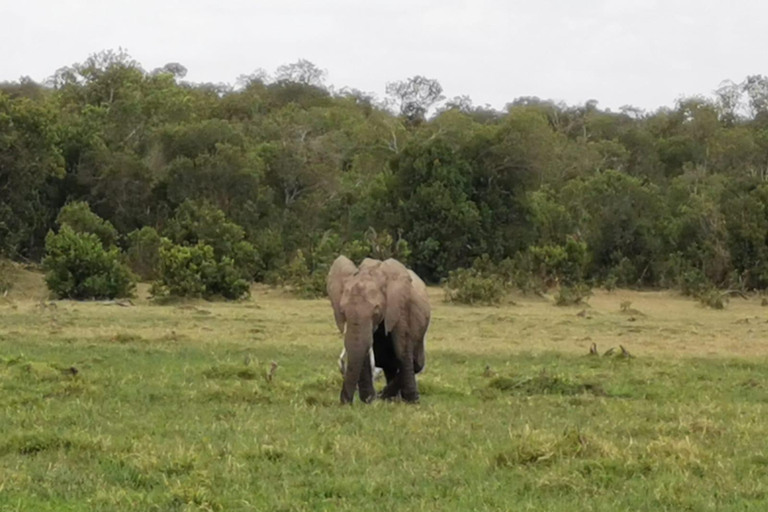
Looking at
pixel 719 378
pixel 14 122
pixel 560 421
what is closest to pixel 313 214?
pixel 14 122

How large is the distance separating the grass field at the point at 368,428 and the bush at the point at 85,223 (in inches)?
553

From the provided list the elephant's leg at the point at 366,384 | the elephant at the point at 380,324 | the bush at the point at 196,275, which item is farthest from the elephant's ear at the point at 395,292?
the bush at the point at 196,275

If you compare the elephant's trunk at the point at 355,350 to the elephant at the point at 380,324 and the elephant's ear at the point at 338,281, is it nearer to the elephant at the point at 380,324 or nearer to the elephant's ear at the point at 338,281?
the elephant at the point at 380,324

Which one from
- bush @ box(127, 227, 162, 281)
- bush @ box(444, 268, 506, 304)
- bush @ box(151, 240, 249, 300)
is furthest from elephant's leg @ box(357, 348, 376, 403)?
bush @ box(127, 227, 162, 281)

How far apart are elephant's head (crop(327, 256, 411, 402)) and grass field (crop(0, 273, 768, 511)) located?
20.8 inches

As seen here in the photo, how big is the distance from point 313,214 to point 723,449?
3357cm

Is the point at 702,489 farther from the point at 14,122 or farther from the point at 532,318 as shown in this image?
the point at 14,122

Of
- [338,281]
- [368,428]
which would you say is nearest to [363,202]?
[338,281]

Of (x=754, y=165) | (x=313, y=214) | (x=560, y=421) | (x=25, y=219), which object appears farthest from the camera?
(x=754, y=165)

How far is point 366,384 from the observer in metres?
11.6

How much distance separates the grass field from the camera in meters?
6.86

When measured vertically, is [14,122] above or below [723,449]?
above

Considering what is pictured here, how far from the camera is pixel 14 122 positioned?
34.4 metres

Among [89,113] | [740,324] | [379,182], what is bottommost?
[740,324]
